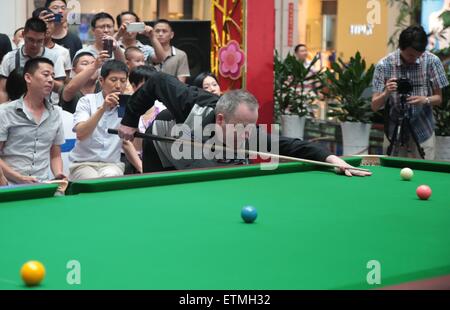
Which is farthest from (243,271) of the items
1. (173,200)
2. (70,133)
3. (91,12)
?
(91,12)

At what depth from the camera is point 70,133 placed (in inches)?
231

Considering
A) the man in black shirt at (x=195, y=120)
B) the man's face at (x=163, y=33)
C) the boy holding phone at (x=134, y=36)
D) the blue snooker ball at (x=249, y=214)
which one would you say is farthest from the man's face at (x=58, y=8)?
the blue snooker ball at (x=249, y=214)

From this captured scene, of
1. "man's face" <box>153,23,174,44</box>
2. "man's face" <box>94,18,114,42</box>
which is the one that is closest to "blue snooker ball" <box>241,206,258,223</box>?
"man's face" <box>94,18,114,42</box>

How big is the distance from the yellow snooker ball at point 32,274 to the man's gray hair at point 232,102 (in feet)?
7.42

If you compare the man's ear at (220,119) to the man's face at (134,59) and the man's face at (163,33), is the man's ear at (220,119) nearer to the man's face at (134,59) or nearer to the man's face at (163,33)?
the man's face at (134,59)

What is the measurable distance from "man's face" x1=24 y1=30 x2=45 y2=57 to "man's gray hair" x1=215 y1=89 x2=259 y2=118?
7.42 ft

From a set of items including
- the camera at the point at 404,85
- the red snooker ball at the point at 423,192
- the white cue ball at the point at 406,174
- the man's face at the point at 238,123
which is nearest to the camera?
the red snooker ball at the point at 423,192

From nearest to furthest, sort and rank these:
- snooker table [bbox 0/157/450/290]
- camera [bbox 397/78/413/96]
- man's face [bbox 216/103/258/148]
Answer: snooker table [bbox 0/157/450/290] < man's face [bbox 216/103/258/148] < camera [bbox 397/78/413/96]

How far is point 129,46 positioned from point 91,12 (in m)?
4.02

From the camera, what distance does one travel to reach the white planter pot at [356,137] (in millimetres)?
8195

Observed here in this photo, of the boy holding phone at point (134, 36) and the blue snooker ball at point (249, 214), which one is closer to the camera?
the blue snooker ball at point (249, 214)

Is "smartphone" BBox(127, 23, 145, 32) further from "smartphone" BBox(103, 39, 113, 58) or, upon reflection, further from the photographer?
the photographer

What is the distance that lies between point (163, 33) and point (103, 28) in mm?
916

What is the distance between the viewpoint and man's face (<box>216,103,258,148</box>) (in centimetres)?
428
